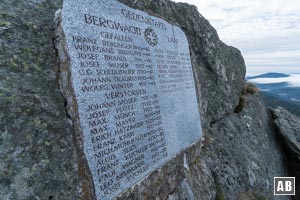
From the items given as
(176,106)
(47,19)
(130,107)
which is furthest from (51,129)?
(176,106)

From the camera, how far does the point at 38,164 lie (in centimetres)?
297

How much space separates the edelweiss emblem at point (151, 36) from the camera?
17.0ft

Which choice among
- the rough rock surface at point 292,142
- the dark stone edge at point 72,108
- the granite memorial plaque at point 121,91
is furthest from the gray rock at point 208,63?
the dark stone edge at point 72,108

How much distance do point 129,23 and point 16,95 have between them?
2.36m

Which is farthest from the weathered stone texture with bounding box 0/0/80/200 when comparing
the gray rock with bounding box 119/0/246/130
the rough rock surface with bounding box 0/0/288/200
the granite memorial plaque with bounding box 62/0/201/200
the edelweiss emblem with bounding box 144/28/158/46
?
the gray rock with bounding box 119/0/246/130

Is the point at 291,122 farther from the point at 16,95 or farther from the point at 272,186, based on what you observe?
the point at 16,95

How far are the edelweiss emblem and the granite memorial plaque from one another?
0.9 inches

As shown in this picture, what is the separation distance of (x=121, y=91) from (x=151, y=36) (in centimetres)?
175

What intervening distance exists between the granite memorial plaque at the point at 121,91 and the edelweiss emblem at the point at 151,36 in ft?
0.07

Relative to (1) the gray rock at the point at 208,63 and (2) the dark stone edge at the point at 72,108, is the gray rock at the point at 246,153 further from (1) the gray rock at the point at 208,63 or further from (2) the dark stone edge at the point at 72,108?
(2) the dark stone edge at the point at 72,108

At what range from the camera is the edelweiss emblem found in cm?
518

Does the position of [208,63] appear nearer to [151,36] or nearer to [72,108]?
[151,36]

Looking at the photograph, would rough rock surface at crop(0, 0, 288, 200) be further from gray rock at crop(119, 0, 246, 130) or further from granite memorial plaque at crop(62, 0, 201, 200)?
granite memorial plaque at crop(62, 0, 201, 200)

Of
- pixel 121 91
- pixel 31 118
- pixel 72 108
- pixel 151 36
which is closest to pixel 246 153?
pixel 151 36
